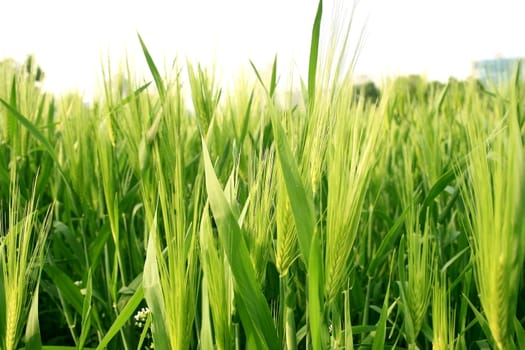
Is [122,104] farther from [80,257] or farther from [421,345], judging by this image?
[421,345]

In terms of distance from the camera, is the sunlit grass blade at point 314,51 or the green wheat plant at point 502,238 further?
the sunlit grass blade at point 314,51

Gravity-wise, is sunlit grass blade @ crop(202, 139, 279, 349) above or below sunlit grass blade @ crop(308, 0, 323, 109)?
below

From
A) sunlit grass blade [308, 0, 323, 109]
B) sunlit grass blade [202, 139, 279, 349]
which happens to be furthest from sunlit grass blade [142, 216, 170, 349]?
sunlit grass blade [308, 0, 323, 109]

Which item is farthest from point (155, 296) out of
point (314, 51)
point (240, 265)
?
point (314, 51)

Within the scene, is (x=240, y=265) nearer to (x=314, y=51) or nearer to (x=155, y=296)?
(x=155, y=296)

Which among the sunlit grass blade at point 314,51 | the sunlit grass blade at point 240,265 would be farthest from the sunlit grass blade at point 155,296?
the sunlit grass blade at point 314,51

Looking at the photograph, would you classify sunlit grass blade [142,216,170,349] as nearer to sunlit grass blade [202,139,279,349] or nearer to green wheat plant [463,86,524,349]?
sunlit grass blade [202,139,279,349]

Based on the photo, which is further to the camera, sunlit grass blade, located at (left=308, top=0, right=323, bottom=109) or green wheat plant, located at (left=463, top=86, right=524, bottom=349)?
sunlit grass blade, located at (left=308, top=0, right=323, bottom=109)

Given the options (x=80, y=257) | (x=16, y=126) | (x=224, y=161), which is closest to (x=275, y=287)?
(x=224, y=161)

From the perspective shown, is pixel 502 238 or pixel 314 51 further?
pixel 314 51

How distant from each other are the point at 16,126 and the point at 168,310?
2.21ft

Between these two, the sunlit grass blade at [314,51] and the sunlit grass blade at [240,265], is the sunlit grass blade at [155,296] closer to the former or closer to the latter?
the sunlit grass blade at [240,265]

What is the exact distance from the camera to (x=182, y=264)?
0.46 m

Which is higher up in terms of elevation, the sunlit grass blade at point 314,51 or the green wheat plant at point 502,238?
the sunlit grass blade at point 314,51
